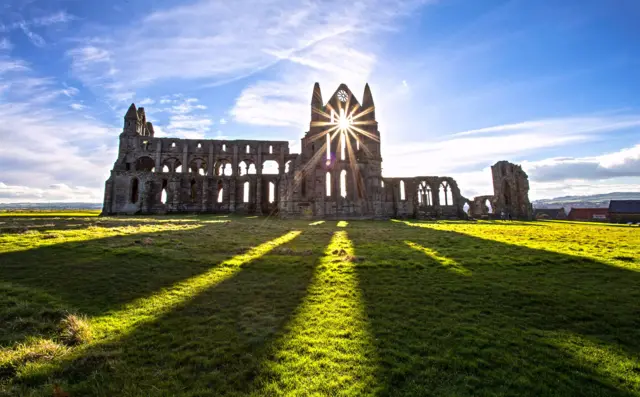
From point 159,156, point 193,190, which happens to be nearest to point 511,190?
point 193,190

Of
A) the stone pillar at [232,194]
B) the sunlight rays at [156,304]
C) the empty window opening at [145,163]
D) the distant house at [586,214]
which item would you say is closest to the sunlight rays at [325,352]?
the sunlight rays at [156,304]

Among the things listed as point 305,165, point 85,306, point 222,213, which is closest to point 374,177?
point 305,165

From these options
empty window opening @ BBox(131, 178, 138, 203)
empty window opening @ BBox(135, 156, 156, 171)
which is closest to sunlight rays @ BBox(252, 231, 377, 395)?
empty window opening @ BBox(131, 178, 138, 203)

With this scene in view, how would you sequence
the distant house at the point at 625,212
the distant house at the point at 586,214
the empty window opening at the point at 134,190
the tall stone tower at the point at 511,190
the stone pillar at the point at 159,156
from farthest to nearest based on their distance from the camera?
the distant house at the point at 586,214 < the stone pillar at the point at 159,156 < the distant house at the point at 625,212 < the tall stone tower at the point at 511,190 < the empty window opening at the point at 134,190

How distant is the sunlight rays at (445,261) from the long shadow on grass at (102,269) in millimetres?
7304

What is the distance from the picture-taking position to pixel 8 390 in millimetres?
3023

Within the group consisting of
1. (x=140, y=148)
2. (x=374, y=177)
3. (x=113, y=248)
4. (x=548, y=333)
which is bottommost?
(x=548, y=333)

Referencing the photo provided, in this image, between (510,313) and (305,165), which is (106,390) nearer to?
(510,313)

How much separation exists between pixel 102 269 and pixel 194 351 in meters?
5.64

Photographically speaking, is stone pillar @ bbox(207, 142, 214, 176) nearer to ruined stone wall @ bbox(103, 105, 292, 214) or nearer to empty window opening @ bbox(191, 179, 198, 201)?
ruined stone wall @ bbox(103, 105, 292, 214)

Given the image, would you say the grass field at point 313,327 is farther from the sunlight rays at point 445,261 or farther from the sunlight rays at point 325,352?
the sunlight rays at point 445,261

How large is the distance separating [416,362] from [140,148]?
60666mm

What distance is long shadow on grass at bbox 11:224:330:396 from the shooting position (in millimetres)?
3207

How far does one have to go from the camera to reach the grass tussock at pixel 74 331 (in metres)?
4.12
